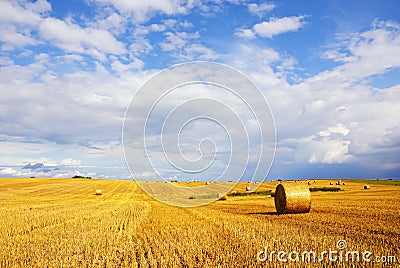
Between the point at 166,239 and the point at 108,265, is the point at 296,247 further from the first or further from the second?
the point at 108,265

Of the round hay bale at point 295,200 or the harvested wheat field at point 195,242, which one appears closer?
the harvested wheat field at point 195,242

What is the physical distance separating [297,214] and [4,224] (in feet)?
39.8

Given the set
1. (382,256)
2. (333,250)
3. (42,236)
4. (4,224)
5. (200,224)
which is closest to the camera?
(382,256)

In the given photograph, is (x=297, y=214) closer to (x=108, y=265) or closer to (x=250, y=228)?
(x=250, y=228)

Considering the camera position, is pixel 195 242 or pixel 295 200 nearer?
pixel 195 242

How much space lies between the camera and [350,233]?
10570 mm

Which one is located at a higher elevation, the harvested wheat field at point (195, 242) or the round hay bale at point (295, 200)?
the round hay bale at point (295, 200)

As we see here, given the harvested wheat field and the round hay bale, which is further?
the round hay bale

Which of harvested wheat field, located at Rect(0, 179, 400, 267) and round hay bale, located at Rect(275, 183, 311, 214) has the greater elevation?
round hay bale, located at Rect(275, 183, 311, 214)

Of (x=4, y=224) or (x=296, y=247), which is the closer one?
(x=296, y=247)

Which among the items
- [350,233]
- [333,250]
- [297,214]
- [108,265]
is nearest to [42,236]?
[108,265]

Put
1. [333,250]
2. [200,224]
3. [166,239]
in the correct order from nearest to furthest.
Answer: [333,250] → [166,239] → [200,224]

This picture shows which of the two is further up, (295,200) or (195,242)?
(295,200)

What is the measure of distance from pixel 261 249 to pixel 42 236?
261 inches
